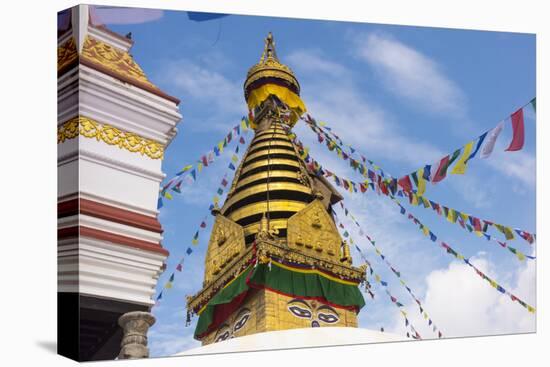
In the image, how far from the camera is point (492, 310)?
12023 millimetres

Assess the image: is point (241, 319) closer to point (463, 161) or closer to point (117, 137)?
point (463, 161)

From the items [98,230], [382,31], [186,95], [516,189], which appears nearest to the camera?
[98,230]

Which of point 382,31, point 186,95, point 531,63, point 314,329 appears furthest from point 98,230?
point 531,63

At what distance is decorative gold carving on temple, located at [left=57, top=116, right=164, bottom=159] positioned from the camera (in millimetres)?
8844

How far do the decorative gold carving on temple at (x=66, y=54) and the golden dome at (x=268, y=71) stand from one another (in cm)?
252

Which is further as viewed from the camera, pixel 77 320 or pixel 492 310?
pixel 492 310

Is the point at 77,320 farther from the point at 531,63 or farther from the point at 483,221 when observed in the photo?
the point at 531,63

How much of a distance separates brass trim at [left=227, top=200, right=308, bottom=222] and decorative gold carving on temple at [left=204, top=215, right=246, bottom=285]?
372 mm

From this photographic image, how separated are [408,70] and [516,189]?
6.90 ft

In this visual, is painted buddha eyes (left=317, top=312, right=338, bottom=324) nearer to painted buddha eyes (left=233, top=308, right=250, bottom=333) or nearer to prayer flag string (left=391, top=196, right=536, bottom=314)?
painted buddha eyes (left=233, top=308, right=250, bottom=333)

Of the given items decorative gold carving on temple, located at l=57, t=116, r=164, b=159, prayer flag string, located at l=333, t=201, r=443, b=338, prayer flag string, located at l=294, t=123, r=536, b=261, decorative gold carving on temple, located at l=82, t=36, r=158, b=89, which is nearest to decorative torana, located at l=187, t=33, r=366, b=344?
prayer flag string, located at l=294, t=123, r=536, b=261

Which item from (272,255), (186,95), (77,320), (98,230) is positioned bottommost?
(77,320)

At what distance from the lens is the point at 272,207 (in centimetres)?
1295

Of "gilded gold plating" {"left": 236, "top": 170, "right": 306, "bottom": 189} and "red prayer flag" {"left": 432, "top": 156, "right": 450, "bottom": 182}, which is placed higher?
"gilded gold plating" {"left": 236, "top": 170, "right": 306, "bottom": 189}
